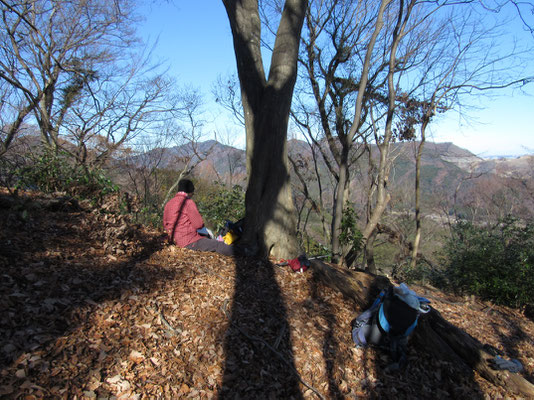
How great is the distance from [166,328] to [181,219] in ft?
6.63

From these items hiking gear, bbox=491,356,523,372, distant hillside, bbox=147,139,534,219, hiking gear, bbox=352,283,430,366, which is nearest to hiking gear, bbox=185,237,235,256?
hiking gear, bbox=352,283,430,366

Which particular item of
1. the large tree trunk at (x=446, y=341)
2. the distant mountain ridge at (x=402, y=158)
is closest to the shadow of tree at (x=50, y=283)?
the large tree trunk at (x=446, y=341)

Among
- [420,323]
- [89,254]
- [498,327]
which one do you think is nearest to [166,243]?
[89,254]

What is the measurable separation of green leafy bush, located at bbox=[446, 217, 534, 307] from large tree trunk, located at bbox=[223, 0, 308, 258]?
4.42m

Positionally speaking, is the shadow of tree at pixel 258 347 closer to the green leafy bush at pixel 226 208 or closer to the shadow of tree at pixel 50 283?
the shadow of tree at pixel 50 283

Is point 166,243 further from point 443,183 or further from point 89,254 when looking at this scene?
point 443,183

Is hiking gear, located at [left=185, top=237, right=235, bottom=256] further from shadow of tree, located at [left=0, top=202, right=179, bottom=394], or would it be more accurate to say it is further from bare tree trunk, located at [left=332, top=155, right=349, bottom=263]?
bare tree trunk, located at [left=332, top=155, right=349, bottom=263]

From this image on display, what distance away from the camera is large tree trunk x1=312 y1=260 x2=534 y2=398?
3.11 m

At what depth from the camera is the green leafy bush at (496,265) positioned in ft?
20.2

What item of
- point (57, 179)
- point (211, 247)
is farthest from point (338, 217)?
point (57, 179)

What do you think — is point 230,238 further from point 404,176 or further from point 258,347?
point 404,176

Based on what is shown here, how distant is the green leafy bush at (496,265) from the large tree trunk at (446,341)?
3623 mm

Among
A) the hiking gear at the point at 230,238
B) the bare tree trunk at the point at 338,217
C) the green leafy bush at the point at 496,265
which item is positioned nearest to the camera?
the hiking gear at the point at 230,238

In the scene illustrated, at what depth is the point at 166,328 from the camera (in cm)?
281
